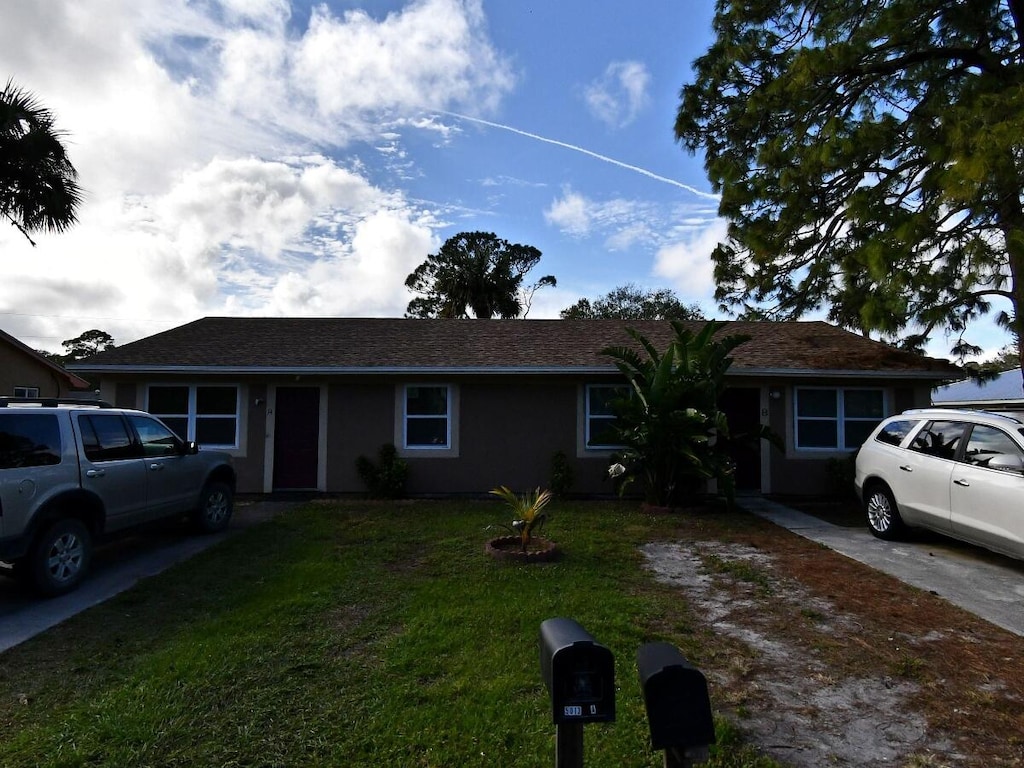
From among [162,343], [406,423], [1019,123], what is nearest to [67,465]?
[406,423]

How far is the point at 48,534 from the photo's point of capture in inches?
232

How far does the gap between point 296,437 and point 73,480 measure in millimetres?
6396

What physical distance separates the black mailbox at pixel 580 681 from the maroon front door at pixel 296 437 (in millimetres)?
11311

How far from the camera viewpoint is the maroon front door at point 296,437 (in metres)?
12.6

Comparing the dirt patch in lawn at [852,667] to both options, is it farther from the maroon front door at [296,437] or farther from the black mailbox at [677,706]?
the maroon front door at [296,437]

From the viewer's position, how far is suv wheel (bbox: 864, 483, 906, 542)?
8.34m

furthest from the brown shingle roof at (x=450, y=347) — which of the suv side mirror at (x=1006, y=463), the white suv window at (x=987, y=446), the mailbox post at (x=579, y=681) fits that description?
the mailbox post at (x=579, y=681)

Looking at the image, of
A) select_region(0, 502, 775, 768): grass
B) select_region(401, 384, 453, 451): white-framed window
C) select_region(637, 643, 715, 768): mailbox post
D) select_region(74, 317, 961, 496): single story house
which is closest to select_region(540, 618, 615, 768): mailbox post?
select_region(637, 643, 715, 768): mailbox post

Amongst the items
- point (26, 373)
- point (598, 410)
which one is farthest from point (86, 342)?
point (598, 410)

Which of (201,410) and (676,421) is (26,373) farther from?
(676,421)

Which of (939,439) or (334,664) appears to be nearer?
(334,664)

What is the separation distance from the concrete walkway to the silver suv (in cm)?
821

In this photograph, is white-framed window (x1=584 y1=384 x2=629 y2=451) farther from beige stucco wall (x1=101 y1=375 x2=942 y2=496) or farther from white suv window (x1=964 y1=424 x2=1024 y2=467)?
white suv window (x1=964 y1=424 x2=1024 y2=467)

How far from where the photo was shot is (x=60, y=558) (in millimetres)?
6117
